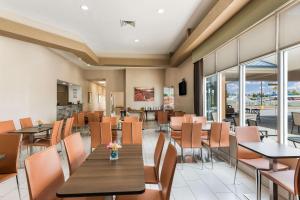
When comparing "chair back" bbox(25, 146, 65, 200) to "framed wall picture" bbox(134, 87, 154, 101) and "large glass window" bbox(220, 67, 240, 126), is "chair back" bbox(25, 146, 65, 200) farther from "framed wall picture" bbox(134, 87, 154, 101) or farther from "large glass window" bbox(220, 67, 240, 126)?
"framed wall picture" bbox(134, 87, 154, 101)

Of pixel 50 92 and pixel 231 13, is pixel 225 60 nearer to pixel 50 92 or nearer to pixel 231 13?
pixel 231 13

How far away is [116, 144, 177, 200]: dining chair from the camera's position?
5.44ft

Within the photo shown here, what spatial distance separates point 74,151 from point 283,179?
2.38m

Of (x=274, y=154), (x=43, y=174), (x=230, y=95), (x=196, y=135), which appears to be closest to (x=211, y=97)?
(x=230, y=95)

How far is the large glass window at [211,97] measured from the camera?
246 inches

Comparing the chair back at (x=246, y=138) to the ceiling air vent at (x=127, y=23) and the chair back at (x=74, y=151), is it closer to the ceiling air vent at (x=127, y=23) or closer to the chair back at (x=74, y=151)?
the chair back at (x=74, y=151)

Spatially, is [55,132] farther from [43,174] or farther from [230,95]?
[230,95]

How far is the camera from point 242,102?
15.1ft

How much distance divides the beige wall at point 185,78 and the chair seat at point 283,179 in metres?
5.26

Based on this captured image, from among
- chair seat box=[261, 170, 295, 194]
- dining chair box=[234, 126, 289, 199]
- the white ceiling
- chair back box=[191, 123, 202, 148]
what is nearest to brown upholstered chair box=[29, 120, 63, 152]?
the white ceiling

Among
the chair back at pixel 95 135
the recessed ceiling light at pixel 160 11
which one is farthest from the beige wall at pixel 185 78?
the chair back at pixel 95 135

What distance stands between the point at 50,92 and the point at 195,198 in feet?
22.6

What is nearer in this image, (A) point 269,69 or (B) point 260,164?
(B) point 260,164

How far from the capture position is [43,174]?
69.2 inches
